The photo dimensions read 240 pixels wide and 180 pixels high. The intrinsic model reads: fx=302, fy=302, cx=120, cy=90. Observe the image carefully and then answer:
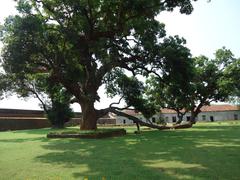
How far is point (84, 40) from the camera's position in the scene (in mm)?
20953

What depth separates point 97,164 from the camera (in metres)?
7.84

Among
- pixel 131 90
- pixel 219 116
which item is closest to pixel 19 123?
pixel 131 90

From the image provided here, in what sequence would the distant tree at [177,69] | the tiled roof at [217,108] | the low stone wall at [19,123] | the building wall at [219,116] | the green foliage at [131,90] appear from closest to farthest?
the distant tree at [177,69] < the green foliage at [131,90] < the low stone wall at [19,123] < the building wall at [219,116] < the tiled roof at [217,108]

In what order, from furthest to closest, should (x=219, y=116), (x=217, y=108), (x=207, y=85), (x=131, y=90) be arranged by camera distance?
(x=217, y=108), (x=219, y=116), (x=207, y=85), (x=131, y=90)

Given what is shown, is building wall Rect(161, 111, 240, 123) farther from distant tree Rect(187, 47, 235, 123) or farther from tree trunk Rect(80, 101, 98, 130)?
tree trunk Rect(80, 101, 98, 130)

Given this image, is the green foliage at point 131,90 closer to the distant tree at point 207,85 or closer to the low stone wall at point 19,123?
the distant tree at point 207,85

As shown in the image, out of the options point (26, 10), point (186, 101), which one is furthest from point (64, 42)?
point (186, 101)

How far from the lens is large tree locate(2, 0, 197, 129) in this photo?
17.7 m

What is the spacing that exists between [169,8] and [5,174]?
547 inches

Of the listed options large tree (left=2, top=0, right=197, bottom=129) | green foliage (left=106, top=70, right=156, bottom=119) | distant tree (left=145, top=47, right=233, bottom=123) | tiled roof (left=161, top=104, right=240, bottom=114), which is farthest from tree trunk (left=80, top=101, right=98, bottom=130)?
tiled roof (left=161, top=104, right=240, bottom=114)

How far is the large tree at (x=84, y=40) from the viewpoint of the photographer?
1769cm

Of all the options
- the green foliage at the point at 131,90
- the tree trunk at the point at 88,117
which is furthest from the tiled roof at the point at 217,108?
the tree trunk at the point at 88,117

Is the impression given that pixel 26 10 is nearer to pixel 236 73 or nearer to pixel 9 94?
pixel 9 94

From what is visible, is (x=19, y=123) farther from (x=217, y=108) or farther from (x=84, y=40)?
(x=217, y=108)
